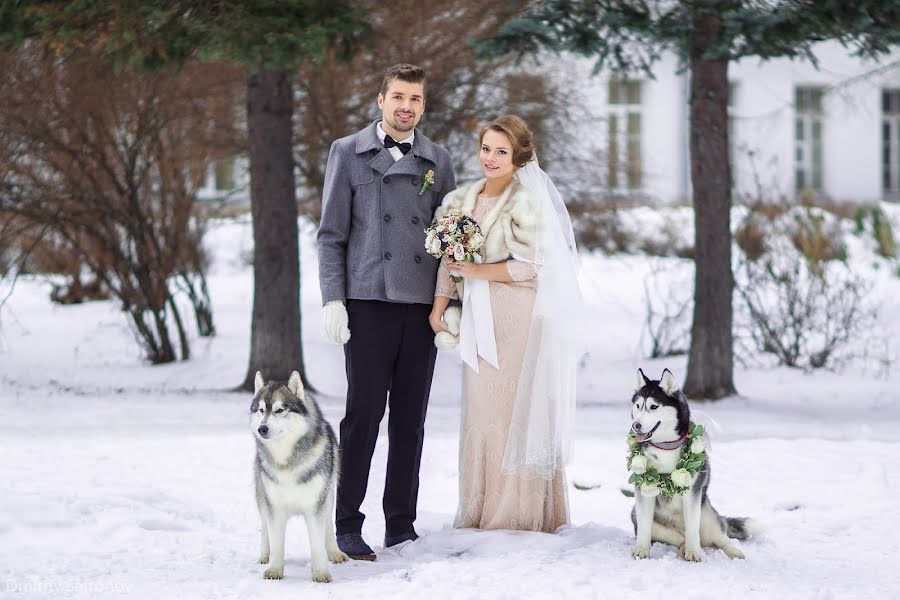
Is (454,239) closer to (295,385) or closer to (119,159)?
(295,385)

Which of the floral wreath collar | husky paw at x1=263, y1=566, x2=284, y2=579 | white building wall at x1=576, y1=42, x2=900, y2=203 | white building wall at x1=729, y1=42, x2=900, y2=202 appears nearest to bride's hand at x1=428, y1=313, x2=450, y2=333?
the floral wreath collar

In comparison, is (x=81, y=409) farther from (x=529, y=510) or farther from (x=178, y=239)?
(x=529, y=510)

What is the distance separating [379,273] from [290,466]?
983 millimetres

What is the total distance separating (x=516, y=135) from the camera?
4.86m

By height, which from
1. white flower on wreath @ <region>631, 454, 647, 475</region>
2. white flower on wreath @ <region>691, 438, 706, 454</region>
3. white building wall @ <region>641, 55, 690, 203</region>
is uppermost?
white building wall @ <region>641, 55, 690, 203</region>

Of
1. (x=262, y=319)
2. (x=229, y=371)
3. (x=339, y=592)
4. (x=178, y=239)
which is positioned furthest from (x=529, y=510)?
(x=178, y=239)

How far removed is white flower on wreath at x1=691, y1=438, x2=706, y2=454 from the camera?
14.7 feet

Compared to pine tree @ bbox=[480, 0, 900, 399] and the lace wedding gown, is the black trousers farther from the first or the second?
pine tree @ bbox=[480, 0, 900, 399]

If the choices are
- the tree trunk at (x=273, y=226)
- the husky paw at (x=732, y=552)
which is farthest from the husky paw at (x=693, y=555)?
the tree trunk at (x=273, y=226)

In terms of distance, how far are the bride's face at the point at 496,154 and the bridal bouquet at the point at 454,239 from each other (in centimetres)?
31

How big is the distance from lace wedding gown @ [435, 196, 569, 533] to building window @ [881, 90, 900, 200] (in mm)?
Result: 20403

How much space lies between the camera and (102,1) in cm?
755

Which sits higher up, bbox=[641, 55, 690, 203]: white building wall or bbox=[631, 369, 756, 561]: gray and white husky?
bbox=[641, 55, 690, 203]: white building wall

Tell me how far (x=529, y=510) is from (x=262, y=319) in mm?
5380
